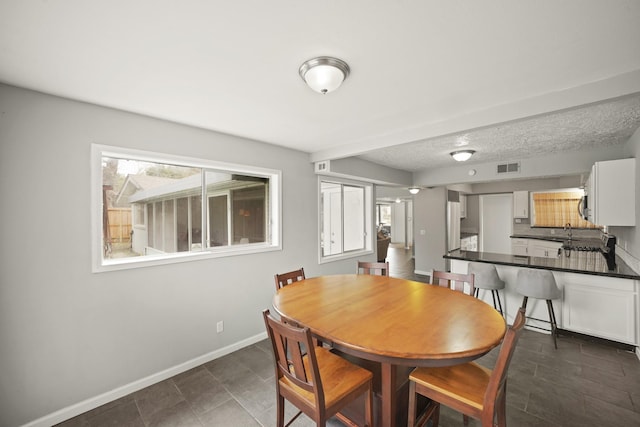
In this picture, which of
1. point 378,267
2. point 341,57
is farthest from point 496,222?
point 341,57

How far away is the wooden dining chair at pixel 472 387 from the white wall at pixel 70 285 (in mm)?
2185

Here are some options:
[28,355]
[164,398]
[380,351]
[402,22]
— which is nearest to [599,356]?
[380,351]

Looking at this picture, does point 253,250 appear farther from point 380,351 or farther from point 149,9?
point 149,9

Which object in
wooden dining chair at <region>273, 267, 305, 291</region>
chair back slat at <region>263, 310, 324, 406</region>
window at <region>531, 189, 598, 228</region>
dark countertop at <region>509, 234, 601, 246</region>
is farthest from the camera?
window at <region>531, 189, 598, 228</region>

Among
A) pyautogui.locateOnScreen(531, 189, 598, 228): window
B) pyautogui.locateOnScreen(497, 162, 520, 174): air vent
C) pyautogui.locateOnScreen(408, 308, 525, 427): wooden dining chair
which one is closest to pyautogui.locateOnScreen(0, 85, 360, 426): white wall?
pyautogui.locateOnScreen(408, 308, 525, 427): wooden dining chair

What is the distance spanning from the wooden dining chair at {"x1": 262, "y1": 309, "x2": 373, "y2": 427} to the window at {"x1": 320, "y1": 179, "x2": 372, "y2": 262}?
2.70 meters

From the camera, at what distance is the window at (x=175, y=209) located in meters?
2.35

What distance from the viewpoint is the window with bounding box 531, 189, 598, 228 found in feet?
19.5

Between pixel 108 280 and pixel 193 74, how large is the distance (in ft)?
5.90

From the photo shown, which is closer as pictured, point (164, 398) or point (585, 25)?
point (585, 25)

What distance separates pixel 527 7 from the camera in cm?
118

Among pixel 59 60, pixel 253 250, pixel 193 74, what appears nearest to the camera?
pixel 59 60

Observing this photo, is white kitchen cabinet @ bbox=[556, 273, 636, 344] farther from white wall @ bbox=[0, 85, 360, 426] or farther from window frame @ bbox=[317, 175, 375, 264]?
white wall @ bbox=[0, 85, 360, 426]

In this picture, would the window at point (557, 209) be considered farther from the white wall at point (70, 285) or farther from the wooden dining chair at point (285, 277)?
the white wall at point (70, 285)
